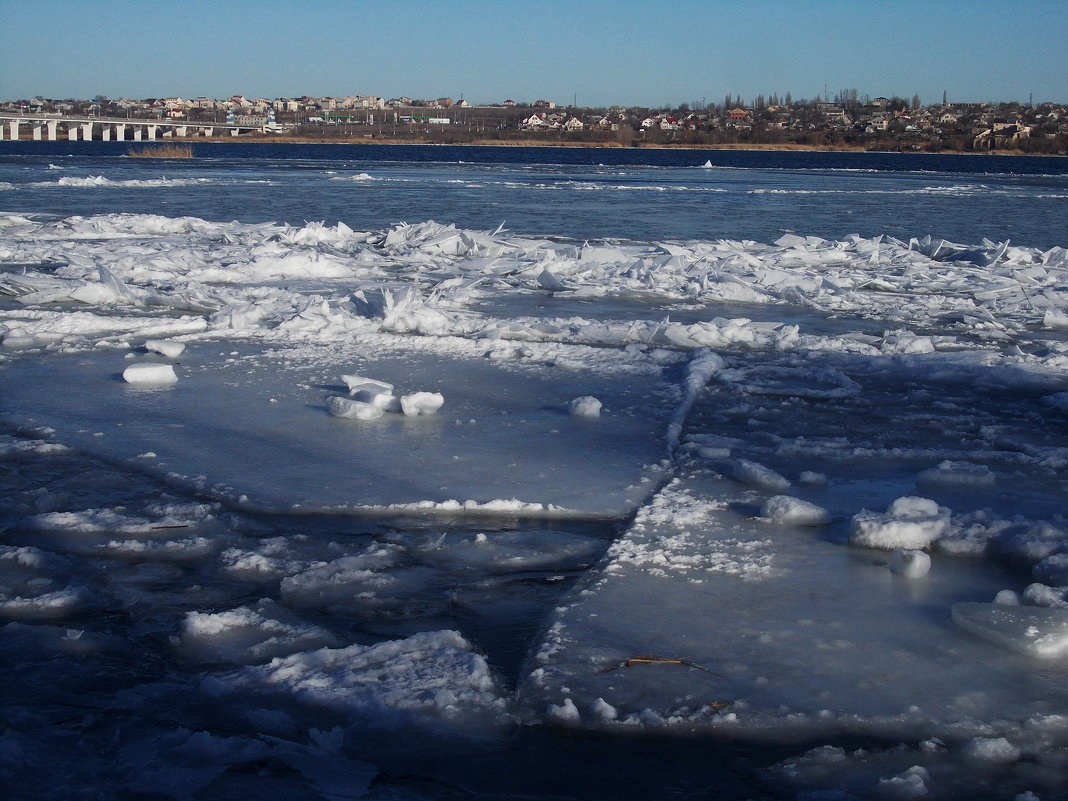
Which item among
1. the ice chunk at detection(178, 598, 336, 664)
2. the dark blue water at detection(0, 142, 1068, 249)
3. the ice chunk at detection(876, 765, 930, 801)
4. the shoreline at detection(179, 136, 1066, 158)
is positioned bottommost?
the ice chunk at detection(178, 598, 336, 664)

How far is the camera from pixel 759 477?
182 inches

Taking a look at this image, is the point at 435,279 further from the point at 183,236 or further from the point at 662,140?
the point at 662,140

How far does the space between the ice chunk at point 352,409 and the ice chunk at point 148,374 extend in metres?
1.39

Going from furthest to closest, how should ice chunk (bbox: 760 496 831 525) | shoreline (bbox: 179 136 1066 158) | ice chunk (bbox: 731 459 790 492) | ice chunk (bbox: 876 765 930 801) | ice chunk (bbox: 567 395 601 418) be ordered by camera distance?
1. shoreline (bbox: 179 136 1066 158)
2. ice chunk (bbox: 567 395 601 418)
3. ice chunk (bbox: 731 459 790 492)
4. ice chunk (bbox: 760 496 831 525)
5. ice chunk (bbox: 876 765 930 801)

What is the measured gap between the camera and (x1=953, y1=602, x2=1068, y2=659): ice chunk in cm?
312

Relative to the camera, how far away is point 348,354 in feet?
24.8

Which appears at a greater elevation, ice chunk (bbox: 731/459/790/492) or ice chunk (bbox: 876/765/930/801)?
ice chunk (bbox: 731/459/790/492)

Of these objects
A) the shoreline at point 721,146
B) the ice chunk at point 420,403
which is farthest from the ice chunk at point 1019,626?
the shoreline at point 721,146

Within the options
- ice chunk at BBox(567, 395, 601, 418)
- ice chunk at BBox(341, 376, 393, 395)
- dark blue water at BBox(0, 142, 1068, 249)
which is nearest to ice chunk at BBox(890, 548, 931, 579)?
ice chunk at BBox(567, 395, 601, 418)

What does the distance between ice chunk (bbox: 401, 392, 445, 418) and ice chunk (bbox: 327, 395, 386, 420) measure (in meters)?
0.16

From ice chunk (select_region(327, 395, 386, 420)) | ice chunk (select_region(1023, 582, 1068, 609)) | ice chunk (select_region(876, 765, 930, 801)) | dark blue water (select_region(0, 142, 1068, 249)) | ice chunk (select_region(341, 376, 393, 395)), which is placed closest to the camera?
ice chunk (select_region(876, 765, 930, 801))

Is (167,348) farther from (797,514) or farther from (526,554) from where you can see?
(797,514)

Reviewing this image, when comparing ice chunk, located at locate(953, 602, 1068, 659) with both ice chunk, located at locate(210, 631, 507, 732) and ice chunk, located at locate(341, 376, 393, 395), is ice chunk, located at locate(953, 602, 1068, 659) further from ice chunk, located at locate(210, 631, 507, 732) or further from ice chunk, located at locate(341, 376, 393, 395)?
ice chunk, located at locate(341, 376, 393, 395)

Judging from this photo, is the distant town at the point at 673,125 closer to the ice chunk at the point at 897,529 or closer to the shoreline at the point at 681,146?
the shoreline at the point at 681,146
